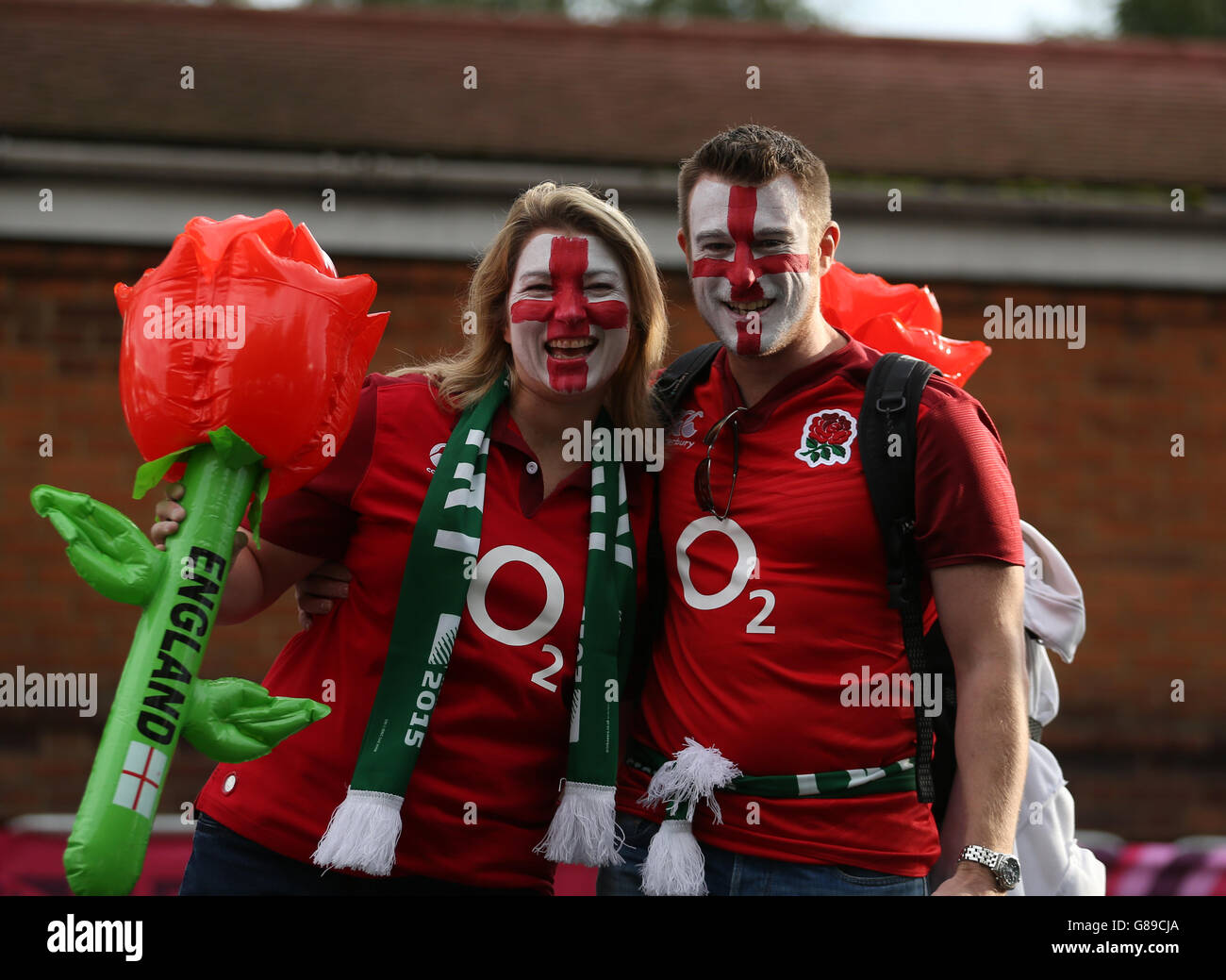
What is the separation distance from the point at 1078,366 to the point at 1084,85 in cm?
255

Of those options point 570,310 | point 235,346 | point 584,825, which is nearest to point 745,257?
point 570,310

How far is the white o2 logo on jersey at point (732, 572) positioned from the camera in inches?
104

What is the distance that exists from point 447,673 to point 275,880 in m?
0.58

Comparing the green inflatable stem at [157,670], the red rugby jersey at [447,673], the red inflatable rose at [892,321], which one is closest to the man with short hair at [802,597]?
the red rugby jersey at [447,673]

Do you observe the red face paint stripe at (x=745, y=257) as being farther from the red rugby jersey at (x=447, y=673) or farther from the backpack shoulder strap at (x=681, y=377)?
the red rugby jersey at (x=447, y=673)

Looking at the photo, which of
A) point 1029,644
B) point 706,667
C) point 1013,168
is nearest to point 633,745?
point 706,667

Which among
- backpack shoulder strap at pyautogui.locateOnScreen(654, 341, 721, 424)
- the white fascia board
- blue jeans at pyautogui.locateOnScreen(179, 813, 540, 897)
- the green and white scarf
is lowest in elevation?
blue jeans at pyautogui.locateOnScreen(179, 813, 540, 897)

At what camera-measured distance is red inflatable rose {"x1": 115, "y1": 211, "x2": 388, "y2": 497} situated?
244 cm

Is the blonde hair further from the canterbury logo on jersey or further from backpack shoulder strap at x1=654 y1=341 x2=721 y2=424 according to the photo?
the canterbury logo on jersey

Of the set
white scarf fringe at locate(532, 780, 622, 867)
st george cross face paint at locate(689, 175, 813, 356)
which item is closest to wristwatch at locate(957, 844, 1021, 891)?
white scarf fringe at locate(532, 780, 622, 867)

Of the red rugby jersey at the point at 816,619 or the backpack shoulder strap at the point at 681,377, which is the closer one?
the red rugby jersey at the point at 816,619

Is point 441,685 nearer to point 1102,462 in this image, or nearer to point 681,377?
point 681,377

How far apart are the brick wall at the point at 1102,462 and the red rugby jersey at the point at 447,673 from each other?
407 cm

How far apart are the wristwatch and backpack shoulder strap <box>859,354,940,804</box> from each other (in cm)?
17
